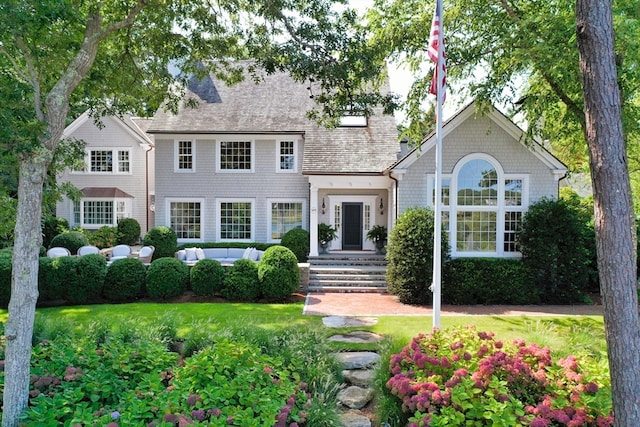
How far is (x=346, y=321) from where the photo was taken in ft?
36.4

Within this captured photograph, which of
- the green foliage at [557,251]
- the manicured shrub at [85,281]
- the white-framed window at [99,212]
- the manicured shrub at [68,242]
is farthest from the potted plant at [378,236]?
the white-framed window at [99,212]

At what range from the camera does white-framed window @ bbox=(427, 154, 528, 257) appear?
1459 cm

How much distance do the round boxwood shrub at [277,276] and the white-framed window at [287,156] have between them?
771cm

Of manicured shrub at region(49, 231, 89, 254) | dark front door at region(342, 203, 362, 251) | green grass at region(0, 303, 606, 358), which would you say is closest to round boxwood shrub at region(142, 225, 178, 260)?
manicured shrub at region(49, 231, 89, 254)

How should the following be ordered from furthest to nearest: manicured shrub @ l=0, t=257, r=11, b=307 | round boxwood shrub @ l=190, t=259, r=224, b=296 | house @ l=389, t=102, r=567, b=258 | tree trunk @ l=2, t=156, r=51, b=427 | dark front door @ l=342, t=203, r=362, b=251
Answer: dark front door @ l=342, t=203, r=362, b=251
house @ l=389, t=102, r=567, b=258
round boxwood shrub @ l=190, t=259, r=224, b=296
manicured shrub @ l=0, t=257, r=11, b=307
tree trunk @ l=2, t=156, r=51, b=427

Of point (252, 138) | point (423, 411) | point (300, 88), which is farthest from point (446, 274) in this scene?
point (300, 88)

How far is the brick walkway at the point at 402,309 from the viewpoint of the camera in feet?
40.5

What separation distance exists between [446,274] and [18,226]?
38.4 ft

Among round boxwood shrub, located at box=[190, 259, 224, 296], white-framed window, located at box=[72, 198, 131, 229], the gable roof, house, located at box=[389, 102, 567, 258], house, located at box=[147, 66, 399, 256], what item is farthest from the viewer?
white-framed window, located at box=[72, 198, 131, 229]

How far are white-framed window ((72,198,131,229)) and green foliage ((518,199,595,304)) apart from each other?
19905mm

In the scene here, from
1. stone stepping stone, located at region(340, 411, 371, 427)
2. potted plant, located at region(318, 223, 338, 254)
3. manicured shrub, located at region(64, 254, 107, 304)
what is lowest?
stone stepping stone, located at region(340, 411, 371, 427)

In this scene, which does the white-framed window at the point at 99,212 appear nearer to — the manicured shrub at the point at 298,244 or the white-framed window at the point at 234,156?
the white-framed window at the point at 234,156

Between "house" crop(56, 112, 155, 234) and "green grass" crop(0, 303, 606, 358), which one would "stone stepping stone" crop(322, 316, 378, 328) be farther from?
"house" crop(56, 112, 155, 234)

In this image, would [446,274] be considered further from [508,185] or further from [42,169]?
[42,169]
